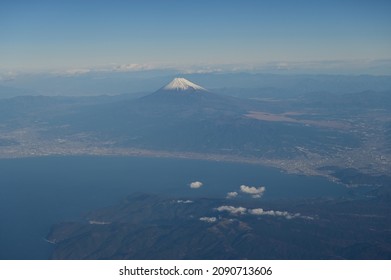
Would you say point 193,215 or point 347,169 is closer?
point 193,215

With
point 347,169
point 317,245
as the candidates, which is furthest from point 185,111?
point 317,245

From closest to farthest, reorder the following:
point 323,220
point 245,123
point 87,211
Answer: point 323,220 < point 87,211 < point 245,123

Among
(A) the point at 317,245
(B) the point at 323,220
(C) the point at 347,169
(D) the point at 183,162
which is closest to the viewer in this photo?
(A) the point at 317,245

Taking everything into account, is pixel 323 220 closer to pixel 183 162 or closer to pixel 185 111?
pixel 183 162

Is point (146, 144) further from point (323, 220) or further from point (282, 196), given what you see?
point (323, 220)
